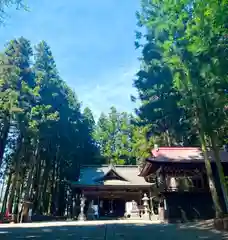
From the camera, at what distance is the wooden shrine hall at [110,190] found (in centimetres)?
2031

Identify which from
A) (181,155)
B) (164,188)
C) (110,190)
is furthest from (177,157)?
(110,190)

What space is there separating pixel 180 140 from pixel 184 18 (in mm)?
15992

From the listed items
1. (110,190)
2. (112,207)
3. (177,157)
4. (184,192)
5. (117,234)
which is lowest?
(117,234)

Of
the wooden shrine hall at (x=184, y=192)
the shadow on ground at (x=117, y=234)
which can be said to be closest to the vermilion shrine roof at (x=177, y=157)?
the wooden shrine hall at (x=184, y=192)

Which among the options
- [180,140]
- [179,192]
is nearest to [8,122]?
[179,192]

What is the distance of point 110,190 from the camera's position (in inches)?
825

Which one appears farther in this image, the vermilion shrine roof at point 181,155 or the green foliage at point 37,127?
the green foliage at point 37,127

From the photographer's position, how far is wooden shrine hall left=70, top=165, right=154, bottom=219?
800 inches

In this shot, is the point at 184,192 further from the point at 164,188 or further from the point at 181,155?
the point at 181,155

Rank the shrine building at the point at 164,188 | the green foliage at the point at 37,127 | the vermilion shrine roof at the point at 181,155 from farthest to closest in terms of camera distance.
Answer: the green foliage at the point at 37,127 < the vermilion shrine roof at the point at 181,155 < the shrine building at the point at 164,188

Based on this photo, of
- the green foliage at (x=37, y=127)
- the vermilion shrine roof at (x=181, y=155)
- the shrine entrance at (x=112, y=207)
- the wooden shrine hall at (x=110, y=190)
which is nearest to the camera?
the vermilion shrine roof at (x=181, y=155)

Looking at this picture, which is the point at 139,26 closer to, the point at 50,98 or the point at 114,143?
the point at 50,98

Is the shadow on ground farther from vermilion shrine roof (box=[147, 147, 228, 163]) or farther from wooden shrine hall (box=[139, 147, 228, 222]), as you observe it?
vermilion shrine roof (box=[147, 147, 228, 163])

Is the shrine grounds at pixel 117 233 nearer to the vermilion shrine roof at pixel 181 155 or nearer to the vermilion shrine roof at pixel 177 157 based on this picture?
the vermilion shrine roof at pixel 177 157
